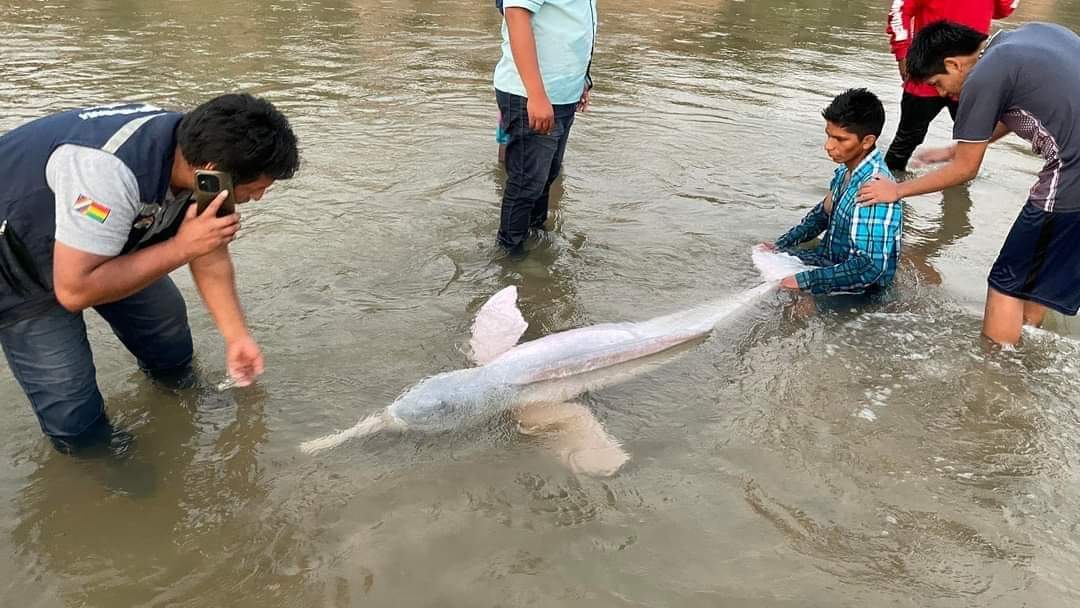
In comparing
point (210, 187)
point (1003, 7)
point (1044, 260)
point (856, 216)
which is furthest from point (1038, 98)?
point (210, 187)

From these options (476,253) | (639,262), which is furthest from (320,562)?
(639,262)

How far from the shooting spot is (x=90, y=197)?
93.6 inches

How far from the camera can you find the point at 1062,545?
9.73 ft

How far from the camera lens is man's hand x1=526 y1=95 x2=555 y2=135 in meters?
4.39

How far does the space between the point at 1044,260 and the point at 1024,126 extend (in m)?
0.80

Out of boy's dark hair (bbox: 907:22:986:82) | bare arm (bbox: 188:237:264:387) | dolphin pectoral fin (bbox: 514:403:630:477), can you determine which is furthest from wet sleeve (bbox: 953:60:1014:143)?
bare arm (bbox: 188:237:264:387)

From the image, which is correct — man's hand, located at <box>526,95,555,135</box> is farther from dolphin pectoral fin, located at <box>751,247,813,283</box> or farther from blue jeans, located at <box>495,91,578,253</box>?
dolphin pectoral fin, located at <box>751,247,813,283</box>

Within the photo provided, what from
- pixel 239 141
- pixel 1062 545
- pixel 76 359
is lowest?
pixel 1062 545

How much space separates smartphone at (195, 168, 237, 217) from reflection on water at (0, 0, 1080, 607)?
1.31 m

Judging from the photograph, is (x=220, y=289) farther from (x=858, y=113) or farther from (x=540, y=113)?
(x=858, y=113)

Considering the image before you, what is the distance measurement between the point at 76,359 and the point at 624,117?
708 cm

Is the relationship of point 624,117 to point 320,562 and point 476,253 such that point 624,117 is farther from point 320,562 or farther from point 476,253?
point 320,562

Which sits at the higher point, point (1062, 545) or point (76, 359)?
point (76, 359)

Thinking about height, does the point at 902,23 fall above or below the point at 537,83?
above
